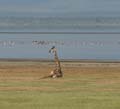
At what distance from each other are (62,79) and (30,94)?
9.03 m

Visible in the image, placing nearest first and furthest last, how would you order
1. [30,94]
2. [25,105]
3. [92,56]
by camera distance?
1. [25,105]
2. [30,94]
3. [92,56]

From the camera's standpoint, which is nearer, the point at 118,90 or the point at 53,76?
the point at 118,90

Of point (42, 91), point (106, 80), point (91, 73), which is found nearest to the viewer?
point (42, 91)

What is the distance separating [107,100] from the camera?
86.6 feet

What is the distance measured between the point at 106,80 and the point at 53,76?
3.36 meters

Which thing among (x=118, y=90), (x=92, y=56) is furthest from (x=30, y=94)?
(x=92, y=56)

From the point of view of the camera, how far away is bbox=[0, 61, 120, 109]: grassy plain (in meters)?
25.6

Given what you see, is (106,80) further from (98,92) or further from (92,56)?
(92,56)

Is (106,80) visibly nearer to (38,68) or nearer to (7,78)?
(7,78)

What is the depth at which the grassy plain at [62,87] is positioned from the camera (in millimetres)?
25641

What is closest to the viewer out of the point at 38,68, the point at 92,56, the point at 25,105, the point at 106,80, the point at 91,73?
the point at 25,105

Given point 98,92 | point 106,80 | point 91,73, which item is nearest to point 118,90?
point 98,92

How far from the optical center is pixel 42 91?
100 feet

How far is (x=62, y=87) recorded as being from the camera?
32.3 metres
